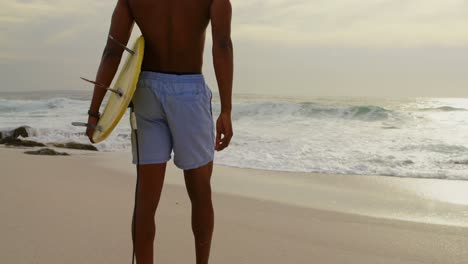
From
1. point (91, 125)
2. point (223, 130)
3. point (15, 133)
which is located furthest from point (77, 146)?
point (223, 130)

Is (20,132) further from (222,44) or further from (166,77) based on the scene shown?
(222,44)

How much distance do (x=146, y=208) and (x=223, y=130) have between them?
1.73 ft

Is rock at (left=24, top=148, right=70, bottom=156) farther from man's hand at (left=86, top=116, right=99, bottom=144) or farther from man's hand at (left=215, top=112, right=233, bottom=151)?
man's hand at (left=215, top=112, right=233, bottom=151)

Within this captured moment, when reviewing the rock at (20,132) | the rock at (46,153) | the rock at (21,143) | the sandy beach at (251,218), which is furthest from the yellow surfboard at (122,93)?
the rock at (20,132)

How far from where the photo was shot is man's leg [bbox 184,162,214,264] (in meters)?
2.56

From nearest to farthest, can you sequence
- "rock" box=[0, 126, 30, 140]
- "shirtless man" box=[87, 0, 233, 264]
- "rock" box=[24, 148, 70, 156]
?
"shirtless man" box=[87, 0, 233, 264] < "rock" box=[24, 148, 70, 156] < "rock" box=[0, 126, 30, 140]

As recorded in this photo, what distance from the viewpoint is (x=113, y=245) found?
3.72 metres

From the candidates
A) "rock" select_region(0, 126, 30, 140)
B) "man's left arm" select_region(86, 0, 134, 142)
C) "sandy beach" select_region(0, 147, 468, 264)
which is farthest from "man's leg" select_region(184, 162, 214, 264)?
"rock" select_region(0, 126, 30, 140)

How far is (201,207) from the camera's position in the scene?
2.62 meters

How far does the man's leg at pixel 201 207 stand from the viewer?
2.56 meters

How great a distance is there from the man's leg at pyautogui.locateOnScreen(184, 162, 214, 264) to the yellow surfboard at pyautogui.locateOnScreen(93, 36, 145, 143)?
1.44 feet

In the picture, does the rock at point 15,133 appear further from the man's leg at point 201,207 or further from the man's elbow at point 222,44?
the man's elbow at point 222,44

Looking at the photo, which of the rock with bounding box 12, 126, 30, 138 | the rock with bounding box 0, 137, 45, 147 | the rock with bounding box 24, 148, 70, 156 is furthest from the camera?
the rock with bounding box 12, 126, 30, 138

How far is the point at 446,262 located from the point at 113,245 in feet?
7.41
